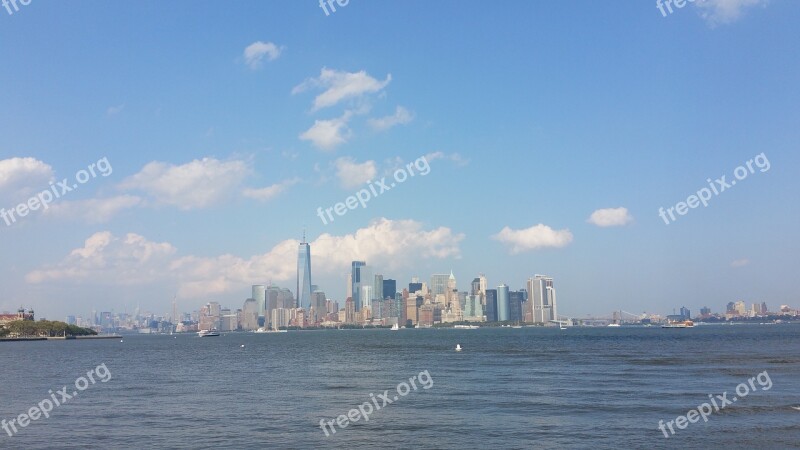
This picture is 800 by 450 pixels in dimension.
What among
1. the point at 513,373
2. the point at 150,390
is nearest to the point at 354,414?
the point at 150,390

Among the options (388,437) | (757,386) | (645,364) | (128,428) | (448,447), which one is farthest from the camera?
(645,364)

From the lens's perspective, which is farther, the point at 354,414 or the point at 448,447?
the point at 354,414

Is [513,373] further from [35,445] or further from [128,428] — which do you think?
[35,445]

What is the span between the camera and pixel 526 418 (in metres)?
43.2

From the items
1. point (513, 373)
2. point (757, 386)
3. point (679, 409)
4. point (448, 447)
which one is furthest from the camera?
point (513, 373)

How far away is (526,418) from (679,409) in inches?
484

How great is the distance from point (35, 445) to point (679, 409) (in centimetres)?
4426

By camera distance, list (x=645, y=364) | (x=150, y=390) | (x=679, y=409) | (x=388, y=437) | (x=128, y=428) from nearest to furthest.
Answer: (x=388, y=437), (x=128, y=428), (x=679, y=409), (x=150, y=390), (x=645, y=364)

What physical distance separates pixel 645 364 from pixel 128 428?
234 ft

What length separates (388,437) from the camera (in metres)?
38.0

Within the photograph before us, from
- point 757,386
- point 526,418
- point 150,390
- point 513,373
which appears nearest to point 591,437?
point 526,418

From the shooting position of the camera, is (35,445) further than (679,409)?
No

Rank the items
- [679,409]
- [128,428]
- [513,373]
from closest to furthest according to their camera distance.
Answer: [128,428] → [679,409] → [513,373]

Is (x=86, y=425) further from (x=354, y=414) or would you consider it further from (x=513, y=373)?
(x=513, y=373)
